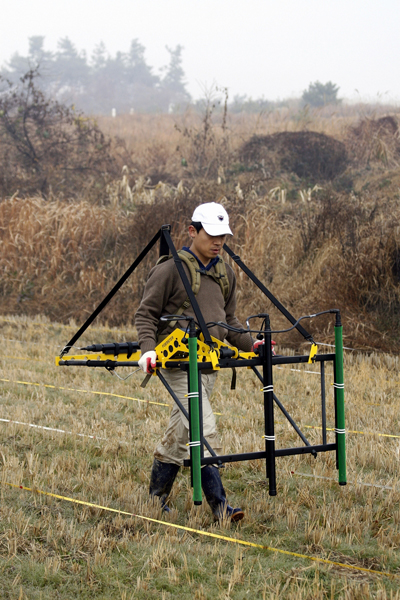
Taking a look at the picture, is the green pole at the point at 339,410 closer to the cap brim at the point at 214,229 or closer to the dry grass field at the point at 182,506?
the dry grass field at the point at 182,506

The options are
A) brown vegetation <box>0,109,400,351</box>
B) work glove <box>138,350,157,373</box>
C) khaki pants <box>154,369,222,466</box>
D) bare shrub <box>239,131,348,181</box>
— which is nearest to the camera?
work glove <box>138,350,157,373</box>

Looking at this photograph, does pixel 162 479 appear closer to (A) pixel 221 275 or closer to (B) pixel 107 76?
(A) pixel 221 275

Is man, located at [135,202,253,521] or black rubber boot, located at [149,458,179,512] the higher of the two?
man, located at [135,202,253,521]

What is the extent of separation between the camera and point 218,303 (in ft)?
15.0

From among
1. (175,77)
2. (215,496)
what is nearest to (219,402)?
(215,496)

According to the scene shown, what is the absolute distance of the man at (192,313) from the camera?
4.38 meters

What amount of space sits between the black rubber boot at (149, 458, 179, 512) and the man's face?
4.53 ft

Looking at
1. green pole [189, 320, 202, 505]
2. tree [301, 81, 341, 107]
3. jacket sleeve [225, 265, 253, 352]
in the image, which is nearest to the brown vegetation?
jacket sleeve [225, 265, 253, 352]

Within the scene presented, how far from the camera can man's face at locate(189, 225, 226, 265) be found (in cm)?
441

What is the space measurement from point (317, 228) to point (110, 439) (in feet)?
24.3

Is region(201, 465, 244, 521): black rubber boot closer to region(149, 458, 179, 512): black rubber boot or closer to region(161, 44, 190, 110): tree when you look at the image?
region(149, 458, 179, 512): black rubber boot

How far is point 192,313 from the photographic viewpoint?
177 inches

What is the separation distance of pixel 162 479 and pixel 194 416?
119cm

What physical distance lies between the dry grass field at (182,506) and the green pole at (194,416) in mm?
427
